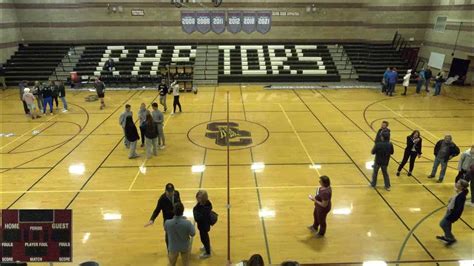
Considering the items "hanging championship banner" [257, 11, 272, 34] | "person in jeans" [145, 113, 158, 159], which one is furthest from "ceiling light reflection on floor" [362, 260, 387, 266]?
"hanging championship banner" [257, 11, 272, 34]

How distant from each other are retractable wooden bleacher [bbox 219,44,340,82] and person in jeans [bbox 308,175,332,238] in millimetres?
15573

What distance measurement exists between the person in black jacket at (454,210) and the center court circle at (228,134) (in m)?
5.99

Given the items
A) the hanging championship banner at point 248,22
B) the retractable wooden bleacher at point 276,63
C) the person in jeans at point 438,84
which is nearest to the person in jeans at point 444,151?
the person in jeans at point 438,84

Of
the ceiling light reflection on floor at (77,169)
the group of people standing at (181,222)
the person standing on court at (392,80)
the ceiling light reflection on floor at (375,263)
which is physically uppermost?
the person standing on court at (392,80)

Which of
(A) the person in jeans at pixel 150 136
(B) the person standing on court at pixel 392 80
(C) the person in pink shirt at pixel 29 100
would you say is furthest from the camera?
(B) the person standing on court at pixel 392 80

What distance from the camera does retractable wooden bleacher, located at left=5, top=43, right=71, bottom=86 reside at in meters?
20.5

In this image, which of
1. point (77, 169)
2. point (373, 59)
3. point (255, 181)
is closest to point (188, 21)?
point (373, 59)

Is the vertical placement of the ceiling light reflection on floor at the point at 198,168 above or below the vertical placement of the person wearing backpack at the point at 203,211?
below

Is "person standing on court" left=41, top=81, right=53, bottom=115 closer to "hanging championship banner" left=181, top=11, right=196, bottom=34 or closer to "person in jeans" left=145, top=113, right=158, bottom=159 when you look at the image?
"person in jeans" left=145, top=113, right=158, bottom=159

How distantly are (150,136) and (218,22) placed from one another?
1538 cm

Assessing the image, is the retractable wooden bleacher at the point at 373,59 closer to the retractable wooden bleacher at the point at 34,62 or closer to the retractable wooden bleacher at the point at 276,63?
the retractable wooden bleacher at the point at 276,63

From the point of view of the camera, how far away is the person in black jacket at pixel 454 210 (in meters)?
5.80

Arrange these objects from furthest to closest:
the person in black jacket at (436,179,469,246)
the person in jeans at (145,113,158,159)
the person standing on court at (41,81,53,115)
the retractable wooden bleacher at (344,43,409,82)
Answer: the retractable wooden bleacher at (344,43,409,82), the person standing on court at (41,81,53,115), the person in jeans at (145,113,158,159), the person in black jacket at (436,179,469,246)

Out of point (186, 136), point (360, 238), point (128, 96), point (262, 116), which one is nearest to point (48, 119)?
point (128, 96)
